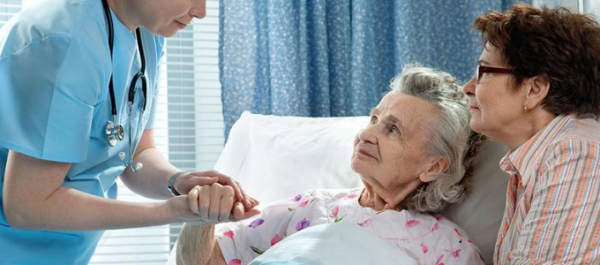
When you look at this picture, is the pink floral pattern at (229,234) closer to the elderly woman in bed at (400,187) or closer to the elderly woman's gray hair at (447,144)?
the elderly woman in bed at (400,187)

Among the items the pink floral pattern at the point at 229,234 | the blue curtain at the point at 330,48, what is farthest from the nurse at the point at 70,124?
the blue curtain at the point at 330,48

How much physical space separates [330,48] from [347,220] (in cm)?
137

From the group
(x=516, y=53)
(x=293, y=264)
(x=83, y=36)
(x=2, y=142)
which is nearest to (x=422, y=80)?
(x=516, y=53)

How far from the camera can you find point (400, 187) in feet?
6.51

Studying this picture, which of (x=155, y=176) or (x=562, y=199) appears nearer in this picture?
(x=562, y=199)

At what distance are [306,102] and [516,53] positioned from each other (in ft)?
5.06

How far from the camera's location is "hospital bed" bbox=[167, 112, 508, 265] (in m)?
1.94

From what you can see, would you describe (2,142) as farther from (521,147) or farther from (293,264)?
(521,147)

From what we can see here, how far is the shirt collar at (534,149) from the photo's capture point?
1596 mm

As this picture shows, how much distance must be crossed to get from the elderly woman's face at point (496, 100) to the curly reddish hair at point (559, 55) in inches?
0.9

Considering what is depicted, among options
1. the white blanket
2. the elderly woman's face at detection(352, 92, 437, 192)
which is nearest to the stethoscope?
the white blanket

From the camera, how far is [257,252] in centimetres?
198

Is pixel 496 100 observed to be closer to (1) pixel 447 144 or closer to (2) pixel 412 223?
(1) pixel 447 144

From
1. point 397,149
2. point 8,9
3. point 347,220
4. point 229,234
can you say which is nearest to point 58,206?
point 229,234
